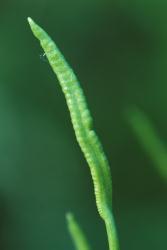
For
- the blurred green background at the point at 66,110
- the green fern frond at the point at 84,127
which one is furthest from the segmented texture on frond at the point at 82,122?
the blurred green background at the point at 66,110

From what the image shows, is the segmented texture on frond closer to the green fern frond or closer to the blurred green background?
the green fern frond

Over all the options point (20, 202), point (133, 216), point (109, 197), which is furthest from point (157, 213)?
point (109, 197)

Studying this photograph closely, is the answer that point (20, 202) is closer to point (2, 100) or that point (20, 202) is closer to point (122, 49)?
point (2, 100)

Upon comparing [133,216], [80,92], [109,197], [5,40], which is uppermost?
[5,40]

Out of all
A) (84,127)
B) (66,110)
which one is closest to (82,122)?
(84,127)

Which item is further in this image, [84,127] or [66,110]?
[66,110]

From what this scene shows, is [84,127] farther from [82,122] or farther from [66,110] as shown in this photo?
[66,110]
